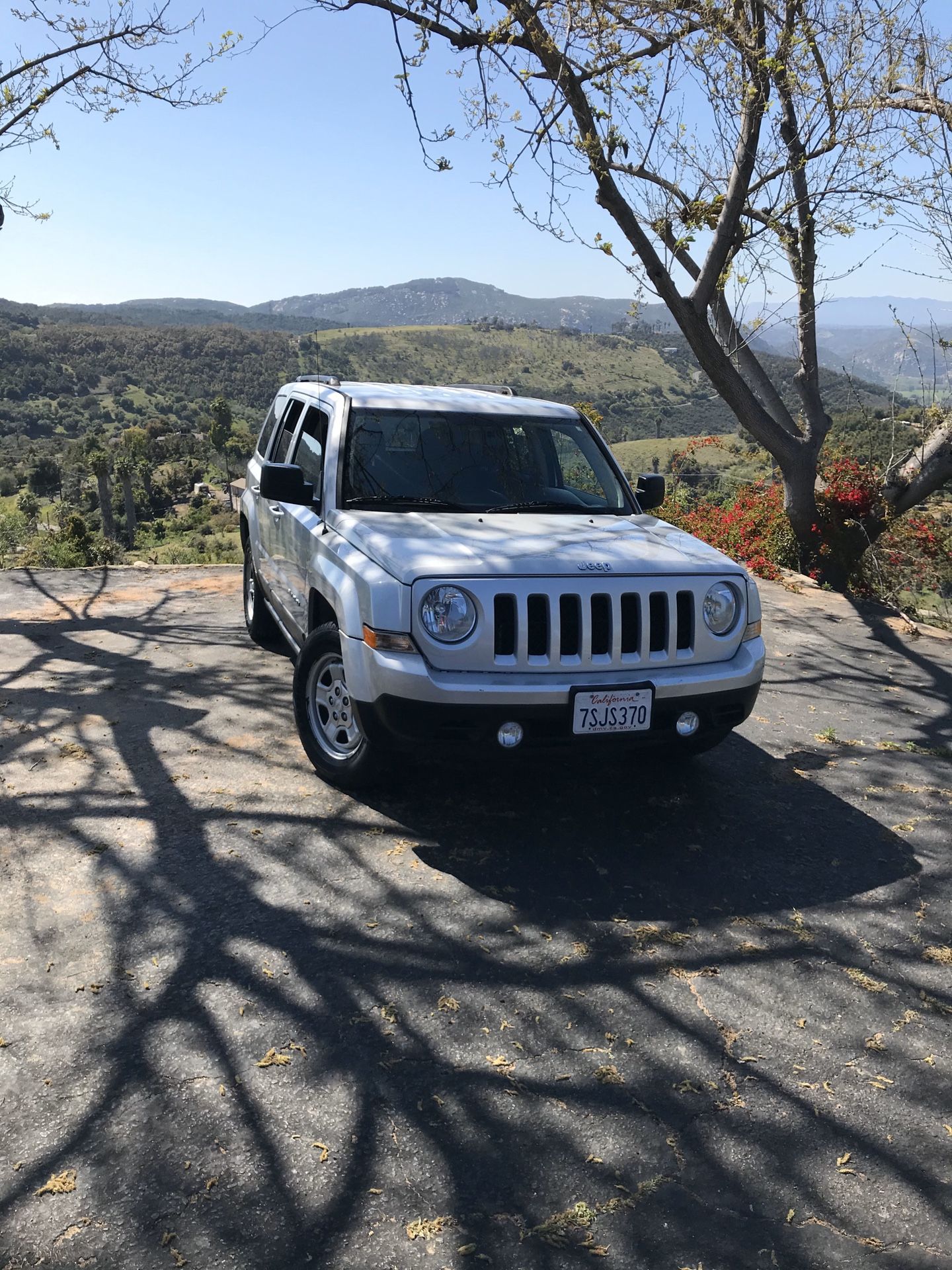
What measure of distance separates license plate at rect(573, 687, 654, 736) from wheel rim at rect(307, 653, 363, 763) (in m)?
1.09

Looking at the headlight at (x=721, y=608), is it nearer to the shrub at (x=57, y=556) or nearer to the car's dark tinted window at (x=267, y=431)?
the car's dark tinted window at (x=267, y=431)

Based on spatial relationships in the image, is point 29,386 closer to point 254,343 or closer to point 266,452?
point 254,343

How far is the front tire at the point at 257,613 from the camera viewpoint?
7438 mm

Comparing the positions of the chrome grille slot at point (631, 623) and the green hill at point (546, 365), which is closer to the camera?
the chrome grille slot at point (631, 623)

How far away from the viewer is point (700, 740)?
15.9 ft

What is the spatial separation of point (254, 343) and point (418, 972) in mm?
141896

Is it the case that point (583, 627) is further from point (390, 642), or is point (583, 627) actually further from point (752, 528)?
point (752, 528)

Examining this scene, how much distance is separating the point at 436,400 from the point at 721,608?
221 cm

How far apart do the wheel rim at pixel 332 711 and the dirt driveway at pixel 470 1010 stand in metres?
0.26

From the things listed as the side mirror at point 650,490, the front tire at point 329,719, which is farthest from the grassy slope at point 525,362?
the front tire at point 329,719

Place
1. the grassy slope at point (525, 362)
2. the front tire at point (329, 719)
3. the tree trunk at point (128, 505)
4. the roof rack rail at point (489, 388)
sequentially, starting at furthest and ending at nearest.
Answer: the grassy slope at point (525, 362)
the tree trunk at point (128, 505)
the roof rack rail at point (489, 388)
the front tire at point (329, 719)

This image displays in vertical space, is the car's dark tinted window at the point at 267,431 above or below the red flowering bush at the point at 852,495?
above

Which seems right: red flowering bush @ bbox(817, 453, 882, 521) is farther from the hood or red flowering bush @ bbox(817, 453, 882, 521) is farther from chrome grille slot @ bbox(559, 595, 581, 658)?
chrome grille slot @ bbox(559, 595, 581, 658)

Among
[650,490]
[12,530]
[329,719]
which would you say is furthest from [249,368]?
[329,719]
